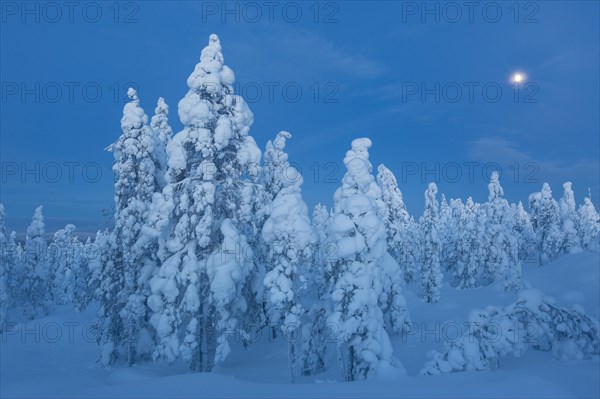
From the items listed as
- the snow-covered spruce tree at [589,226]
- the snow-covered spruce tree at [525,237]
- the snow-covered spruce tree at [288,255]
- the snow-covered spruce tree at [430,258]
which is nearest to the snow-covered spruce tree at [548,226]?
the snow-covered spruce tree at [589,226]

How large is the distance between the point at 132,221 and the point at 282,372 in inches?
412

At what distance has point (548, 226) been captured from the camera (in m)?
66.1

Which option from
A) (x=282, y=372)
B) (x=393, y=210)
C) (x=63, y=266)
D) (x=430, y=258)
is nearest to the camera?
(x=282, y=372)

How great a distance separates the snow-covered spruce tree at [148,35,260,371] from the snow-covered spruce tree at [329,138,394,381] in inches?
170

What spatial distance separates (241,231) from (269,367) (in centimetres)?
847

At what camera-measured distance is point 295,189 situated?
18.6 m

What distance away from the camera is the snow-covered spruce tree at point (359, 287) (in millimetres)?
16641

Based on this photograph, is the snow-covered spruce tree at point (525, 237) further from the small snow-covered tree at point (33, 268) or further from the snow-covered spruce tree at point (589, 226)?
the small snow-covered tree at point (33, 268)

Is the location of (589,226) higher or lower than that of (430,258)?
higher

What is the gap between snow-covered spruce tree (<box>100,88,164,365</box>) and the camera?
2269 centimetres

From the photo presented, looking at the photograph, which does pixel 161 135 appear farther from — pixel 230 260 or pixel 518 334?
pixel 518 334

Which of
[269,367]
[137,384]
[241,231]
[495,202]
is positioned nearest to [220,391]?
[137,384]

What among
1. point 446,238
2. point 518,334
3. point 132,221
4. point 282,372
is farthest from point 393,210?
point 446,238

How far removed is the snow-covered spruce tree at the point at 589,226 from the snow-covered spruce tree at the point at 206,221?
60.6m
